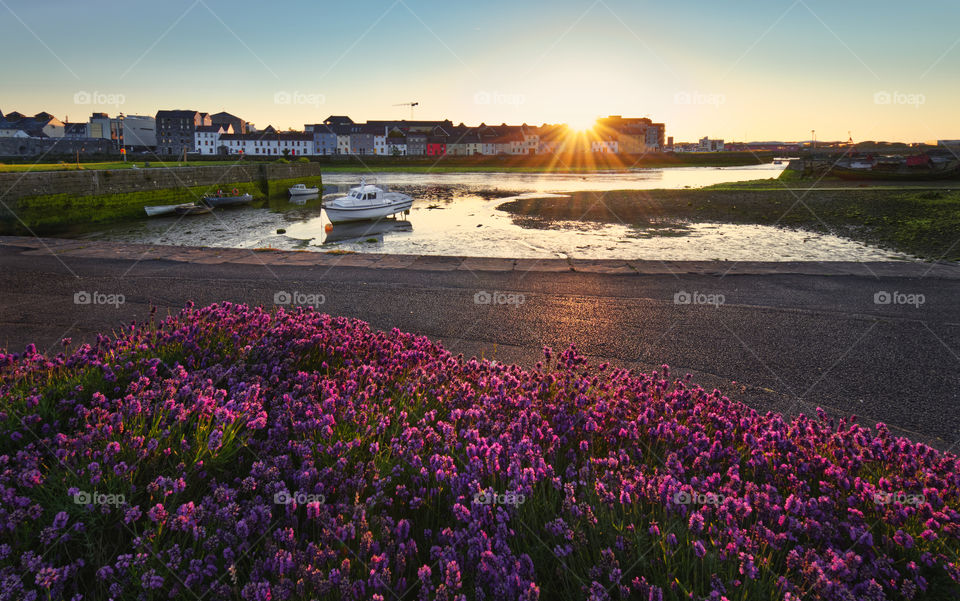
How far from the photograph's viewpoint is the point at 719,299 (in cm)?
934

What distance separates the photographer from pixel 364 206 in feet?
100

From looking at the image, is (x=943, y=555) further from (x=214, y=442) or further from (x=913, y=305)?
(x=913, y=305)

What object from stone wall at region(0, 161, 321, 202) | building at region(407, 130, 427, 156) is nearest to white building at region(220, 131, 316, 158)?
building at region(407, 130, 427, 156)

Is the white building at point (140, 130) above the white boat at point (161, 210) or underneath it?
above

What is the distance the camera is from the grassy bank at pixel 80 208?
84.4ft

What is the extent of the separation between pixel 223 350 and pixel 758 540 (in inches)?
164

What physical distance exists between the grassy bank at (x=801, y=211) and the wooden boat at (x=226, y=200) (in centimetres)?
1766

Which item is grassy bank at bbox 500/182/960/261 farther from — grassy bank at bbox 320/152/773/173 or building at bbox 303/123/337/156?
building at bbox 303/123/337/156

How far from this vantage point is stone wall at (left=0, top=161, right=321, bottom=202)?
26.6 metres

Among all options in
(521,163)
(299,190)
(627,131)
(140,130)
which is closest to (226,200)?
(299,190)

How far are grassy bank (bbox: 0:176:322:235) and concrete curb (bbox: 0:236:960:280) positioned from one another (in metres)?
15.5

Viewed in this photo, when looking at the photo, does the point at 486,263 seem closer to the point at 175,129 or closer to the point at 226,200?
the point at 226,200

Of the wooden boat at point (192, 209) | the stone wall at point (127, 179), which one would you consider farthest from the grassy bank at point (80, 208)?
the wooden boat at point (192, 209)

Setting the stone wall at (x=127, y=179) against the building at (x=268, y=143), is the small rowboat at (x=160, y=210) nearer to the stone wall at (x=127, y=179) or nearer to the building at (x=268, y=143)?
the stone wall at (x=127, y=179)
